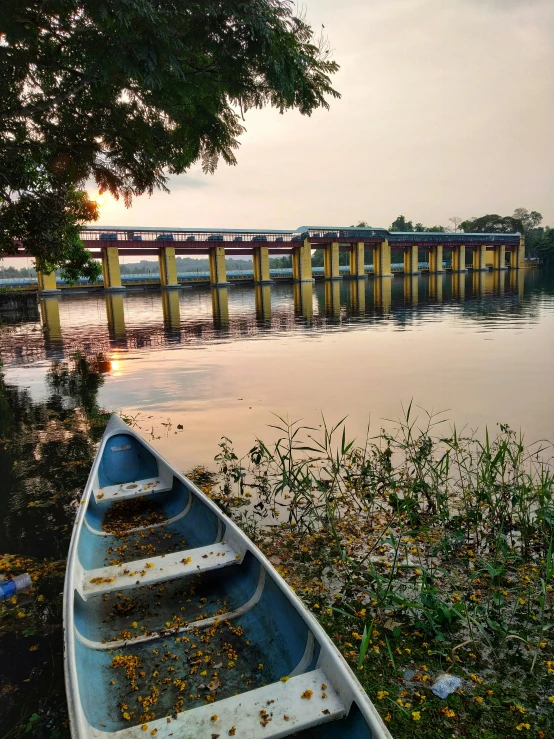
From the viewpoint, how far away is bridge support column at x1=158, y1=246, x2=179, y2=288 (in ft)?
197

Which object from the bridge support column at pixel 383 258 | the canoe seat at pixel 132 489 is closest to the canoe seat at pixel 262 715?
the canoe seat at pixel 132 489

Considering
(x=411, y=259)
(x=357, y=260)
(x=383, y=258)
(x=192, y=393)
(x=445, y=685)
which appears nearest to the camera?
(x=445, y=685)

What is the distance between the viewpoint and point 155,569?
12.3ft

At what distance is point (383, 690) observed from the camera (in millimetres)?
3082

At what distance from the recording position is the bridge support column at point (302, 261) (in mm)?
68250

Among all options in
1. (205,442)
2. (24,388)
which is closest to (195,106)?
(205,442)

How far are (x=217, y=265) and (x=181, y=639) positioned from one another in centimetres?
6341

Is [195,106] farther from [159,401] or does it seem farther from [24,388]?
[24,388]

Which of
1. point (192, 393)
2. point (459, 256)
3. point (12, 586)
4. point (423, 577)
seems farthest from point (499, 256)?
point (12, 586)

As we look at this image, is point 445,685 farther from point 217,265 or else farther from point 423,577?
point 217,265

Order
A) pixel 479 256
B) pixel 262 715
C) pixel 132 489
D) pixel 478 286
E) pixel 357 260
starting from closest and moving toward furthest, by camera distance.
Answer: pixel 262 715 → pixel 132 489 → pixel 478 286 → pixel 357 260 → pixel 479 256

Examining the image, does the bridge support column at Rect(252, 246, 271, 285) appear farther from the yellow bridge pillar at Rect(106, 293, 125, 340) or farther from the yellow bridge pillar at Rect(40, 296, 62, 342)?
the yellow bridge pillar at Rect(40, 296, 62, 342)

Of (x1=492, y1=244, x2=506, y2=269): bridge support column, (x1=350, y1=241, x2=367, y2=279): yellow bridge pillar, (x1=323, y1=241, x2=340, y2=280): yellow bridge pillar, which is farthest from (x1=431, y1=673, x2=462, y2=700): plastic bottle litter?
(x1=492, y1=244, x2=506, y2=269): bridge support column

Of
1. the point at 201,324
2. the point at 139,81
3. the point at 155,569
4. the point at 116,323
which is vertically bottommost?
the point at 155,569
